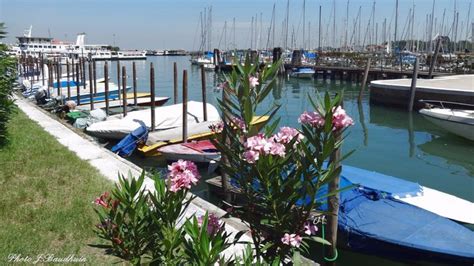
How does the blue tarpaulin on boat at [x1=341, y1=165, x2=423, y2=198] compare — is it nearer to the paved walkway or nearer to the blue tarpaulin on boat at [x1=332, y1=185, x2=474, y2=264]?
the blue tarpaulin on boat at [x1=332, y1=185, x2=474, y2=264]

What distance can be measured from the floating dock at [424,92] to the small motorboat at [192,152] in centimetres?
1561

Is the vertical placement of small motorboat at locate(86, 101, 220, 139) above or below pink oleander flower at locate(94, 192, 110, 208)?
below

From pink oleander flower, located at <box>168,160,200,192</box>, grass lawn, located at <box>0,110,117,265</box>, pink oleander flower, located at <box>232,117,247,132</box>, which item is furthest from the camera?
grass lawn, located at <box>0,110,117,265</box>

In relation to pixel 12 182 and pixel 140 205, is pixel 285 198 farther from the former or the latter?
pixel 12 182

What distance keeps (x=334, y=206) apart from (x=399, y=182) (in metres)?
4.89

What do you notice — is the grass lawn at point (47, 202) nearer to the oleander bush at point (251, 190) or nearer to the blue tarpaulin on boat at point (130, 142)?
the oleander bush at point (251, 190)

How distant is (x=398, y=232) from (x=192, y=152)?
789 cm

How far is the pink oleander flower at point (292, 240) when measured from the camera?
2836mm

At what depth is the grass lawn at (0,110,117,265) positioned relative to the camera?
5.21m

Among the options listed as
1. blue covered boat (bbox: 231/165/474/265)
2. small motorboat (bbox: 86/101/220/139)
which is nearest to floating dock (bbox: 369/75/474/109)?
small motorboat (bbox: 86/101/220/139)

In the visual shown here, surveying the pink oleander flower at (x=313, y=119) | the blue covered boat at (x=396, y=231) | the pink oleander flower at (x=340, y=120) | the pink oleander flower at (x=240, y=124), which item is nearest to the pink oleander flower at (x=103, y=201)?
the pink oleander flower at (x=240, y=124)

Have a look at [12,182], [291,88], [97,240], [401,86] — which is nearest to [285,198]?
[97,240]

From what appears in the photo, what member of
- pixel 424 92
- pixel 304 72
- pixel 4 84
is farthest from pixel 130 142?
pixel 304 72

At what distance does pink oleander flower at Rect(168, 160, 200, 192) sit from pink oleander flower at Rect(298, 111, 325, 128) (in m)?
0.80
